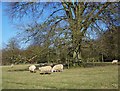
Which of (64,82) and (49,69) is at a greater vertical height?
(49,69)

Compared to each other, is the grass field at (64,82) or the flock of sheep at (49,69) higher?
the flock of sheep at (49,69)

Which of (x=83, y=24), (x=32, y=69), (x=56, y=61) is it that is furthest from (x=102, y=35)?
(x=32, y=69)

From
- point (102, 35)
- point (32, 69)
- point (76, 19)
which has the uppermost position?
point (76, 19)

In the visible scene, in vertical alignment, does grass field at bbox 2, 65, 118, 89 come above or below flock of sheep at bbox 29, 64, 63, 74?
below

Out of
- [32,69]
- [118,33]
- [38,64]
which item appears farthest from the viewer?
[38,64]

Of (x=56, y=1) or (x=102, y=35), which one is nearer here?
(x=102, y=35)

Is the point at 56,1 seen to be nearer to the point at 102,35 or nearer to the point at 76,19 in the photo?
the point at 76,19

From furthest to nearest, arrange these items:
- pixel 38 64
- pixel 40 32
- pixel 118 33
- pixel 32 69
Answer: pixel 38 64
pixel 118 33
pixel 40 32
pixel 32 69

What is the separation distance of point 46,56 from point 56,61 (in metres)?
1.03

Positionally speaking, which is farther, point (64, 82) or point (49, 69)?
point (49, 69)

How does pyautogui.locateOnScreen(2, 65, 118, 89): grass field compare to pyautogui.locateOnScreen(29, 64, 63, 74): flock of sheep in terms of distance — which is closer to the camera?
pyautogui.locateOnScreen(2, 65, 118, 89): grass field

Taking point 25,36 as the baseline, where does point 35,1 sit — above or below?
above

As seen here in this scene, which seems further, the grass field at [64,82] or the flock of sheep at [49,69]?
the flock of sheep at [49,69]

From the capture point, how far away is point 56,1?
19828 mm
